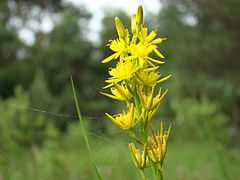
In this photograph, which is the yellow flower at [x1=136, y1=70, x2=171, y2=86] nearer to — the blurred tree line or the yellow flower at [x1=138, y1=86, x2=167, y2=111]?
the yellow flower at [x1=138, y1=86, x2=167, y2=111]

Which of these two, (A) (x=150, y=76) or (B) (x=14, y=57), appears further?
(B) (x=14, y=57)

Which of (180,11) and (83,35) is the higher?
(180,11)

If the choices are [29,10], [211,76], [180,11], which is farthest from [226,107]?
[29,10]

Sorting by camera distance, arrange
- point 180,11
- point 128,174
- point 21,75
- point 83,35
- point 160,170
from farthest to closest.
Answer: point 83,35 → point 21,75 → point 180,11 → point 128,174 → point 160,170

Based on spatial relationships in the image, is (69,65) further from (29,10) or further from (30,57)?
(29,10)

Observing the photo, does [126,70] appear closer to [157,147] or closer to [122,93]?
[122,93]

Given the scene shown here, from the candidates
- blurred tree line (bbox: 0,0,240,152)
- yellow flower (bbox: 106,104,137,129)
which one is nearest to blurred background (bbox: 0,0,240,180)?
blurred tree line (bbox: 0,0,240,152)
